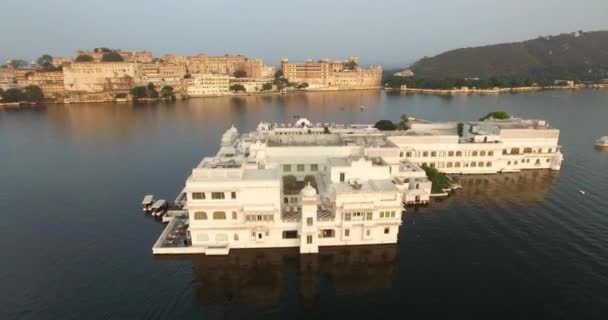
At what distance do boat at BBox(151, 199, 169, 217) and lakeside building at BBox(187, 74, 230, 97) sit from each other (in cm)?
12708

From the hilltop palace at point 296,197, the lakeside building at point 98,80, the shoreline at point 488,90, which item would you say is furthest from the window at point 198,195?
the shoreline at point 488,90

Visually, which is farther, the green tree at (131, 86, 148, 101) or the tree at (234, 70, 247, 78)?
the tree at (234, 70, 247, 78)

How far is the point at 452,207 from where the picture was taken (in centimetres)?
4228

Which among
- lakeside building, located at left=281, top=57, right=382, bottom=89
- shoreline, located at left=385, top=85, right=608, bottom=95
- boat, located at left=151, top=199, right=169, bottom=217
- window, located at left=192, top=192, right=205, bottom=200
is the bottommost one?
boat, located at left=151, top=199, right=169, bottom=217

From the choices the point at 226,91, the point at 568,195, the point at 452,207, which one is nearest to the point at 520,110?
the point at 568,195

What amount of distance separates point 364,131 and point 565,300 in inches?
1400

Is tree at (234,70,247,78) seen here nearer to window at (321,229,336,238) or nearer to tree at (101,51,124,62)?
tree at (101,51,124,62)

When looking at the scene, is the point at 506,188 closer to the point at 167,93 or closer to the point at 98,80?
the point at 167,93

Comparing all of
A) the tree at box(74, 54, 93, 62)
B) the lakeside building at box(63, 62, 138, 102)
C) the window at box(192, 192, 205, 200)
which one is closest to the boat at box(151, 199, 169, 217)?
the window at box(192, 192, 205, 200)

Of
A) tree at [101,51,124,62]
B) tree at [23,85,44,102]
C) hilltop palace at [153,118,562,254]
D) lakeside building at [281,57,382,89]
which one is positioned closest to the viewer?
hilltop palace at [153,118,562,254]

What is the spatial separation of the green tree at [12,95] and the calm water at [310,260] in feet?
318

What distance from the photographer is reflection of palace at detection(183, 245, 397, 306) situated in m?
27.2

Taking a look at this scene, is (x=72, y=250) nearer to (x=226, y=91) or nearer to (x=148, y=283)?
(x=148, y=283)

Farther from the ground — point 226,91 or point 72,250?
point 226,91
